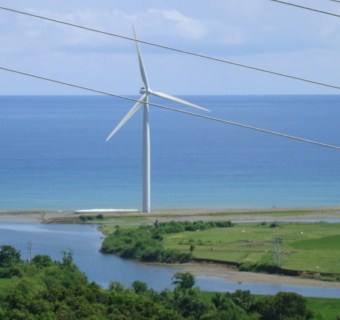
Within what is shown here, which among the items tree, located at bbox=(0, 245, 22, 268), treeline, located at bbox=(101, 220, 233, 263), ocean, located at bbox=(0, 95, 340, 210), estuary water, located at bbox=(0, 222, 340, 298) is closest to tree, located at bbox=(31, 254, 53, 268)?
estuary water, located at bbox=(0, 222, 340, 298)

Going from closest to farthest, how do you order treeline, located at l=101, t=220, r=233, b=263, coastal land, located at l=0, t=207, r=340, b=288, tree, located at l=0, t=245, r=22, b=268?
tree, located at l=0, t=245, r=22, b=268 < treeline, located at l=101, t=220, r=233, b=263 < coastal land, located at l=0, t=207, r=340, b=288

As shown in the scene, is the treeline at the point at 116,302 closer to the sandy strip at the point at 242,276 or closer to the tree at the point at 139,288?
the tree at the point at 139,288

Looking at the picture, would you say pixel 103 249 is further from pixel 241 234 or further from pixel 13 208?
pixel 13 208

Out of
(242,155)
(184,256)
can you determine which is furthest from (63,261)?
(242,155)

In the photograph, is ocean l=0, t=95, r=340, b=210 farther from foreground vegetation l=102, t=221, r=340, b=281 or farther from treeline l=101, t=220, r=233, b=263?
treeline l=101, t=220, r=233, b=263

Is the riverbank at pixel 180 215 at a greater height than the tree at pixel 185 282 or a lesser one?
greater

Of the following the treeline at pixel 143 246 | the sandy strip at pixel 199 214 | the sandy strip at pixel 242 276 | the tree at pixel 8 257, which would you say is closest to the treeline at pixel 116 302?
the tree at pixel 8 257

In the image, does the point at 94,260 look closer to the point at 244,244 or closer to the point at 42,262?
the point at 42,262
